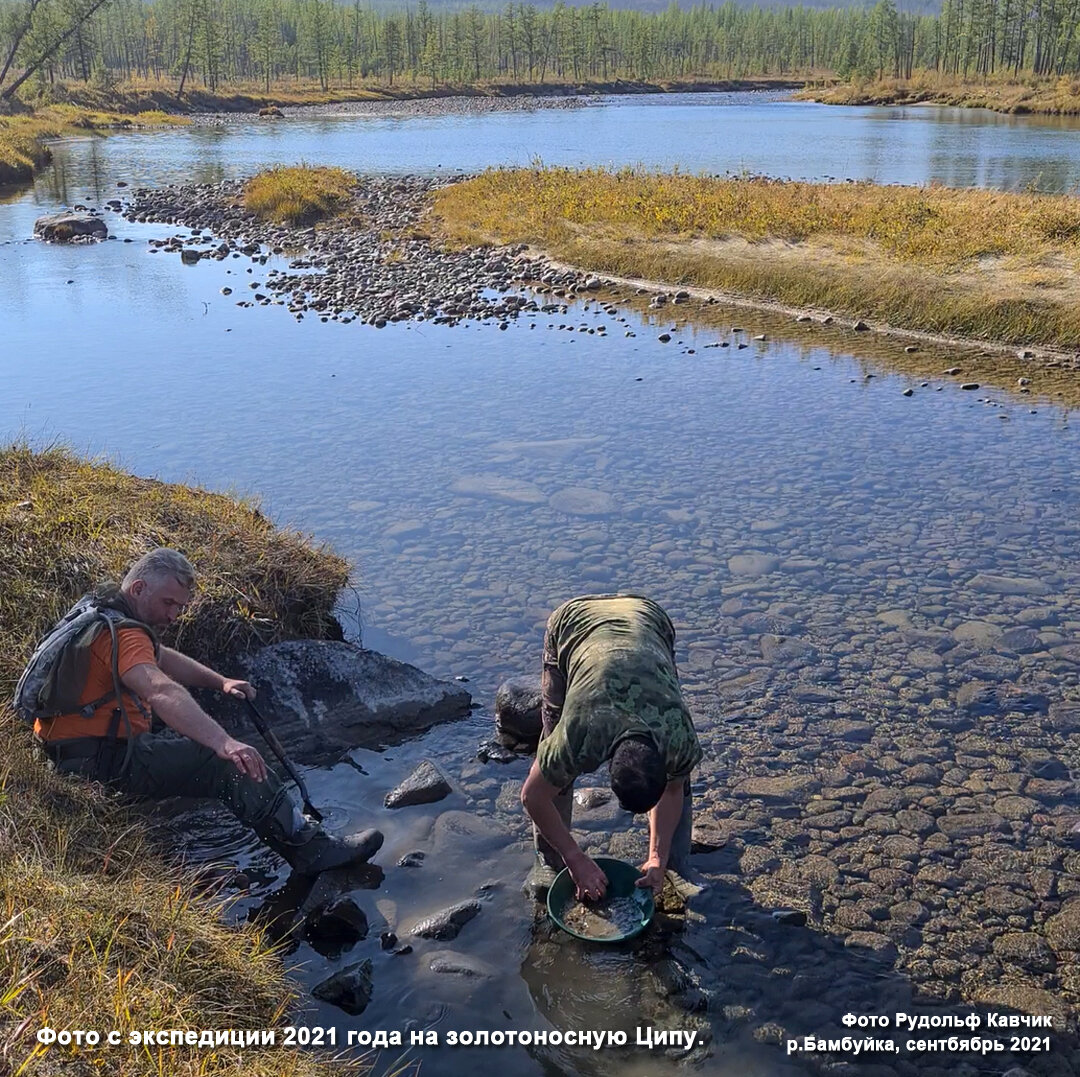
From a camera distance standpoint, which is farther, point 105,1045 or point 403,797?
point 403,797

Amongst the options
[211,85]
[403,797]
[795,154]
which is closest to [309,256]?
[403,797]

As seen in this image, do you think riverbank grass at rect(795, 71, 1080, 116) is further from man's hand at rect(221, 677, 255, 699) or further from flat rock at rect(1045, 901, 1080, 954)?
man's hand at rect(221, 677, 255, 699)

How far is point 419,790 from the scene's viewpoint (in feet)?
24.2

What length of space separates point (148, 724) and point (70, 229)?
32.7 meters

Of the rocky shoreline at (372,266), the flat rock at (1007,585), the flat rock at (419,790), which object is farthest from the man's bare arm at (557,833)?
the rocky shoreline at (372,266)

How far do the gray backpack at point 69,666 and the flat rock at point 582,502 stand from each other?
7086 mm

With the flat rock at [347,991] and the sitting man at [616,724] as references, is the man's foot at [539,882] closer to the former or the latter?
the sitting man at [616,724]

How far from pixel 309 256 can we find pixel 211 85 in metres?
109

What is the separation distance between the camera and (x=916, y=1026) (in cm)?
536

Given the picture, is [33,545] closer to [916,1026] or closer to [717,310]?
[916,1026]

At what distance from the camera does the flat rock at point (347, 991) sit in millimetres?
5520

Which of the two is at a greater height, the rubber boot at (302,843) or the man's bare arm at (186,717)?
the man's bare arm at (186,717)

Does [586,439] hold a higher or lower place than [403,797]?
higher

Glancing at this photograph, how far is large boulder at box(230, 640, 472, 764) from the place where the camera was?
8055mm
